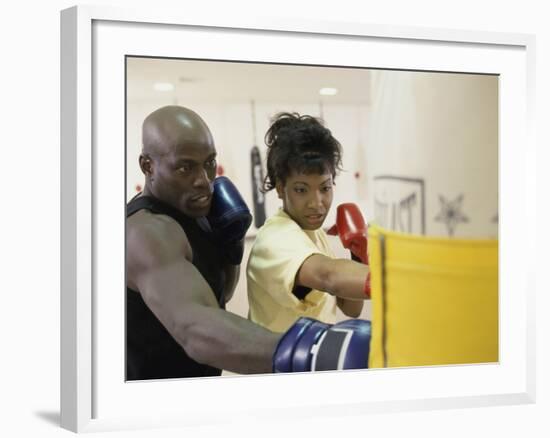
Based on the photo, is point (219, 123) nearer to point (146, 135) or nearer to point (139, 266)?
point (146, 135)

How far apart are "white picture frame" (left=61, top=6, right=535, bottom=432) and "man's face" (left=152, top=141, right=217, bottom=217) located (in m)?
0.11

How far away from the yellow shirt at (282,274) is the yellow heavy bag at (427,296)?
129mm

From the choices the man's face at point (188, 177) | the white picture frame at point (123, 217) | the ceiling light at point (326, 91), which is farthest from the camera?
the ceiling light at point (326, 91)

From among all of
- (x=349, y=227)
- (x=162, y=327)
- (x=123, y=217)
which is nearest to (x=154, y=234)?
(x=123, y=217)

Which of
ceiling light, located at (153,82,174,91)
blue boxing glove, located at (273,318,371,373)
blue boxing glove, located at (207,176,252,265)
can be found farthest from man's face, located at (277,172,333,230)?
ceiling light, located at (153,82,174,91)

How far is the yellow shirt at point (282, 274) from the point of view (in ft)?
7.02

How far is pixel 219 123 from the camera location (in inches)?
81.7

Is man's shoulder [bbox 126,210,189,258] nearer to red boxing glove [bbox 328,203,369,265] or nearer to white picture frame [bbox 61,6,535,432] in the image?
white picture frame [bbox 61,6,535,432]

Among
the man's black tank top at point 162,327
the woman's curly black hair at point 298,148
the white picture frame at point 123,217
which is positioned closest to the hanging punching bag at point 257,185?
the woman's curly black hair at point 298,148

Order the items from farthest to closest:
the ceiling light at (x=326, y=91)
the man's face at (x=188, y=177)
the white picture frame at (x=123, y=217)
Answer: the ceiling light at (x=326, y=91) < the man's face at (x=188, y=177) < the white picture frame at (x=123, y=217)

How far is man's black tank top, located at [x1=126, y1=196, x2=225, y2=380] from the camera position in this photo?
2.02 metres

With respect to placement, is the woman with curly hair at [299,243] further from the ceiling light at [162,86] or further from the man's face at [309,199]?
the ceiling light at [162,86]

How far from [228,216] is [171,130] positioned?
0.24 m

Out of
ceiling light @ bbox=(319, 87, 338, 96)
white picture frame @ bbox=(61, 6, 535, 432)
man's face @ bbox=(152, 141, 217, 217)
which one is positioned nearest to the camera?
white picture frame @ bbox=(61, 6, 535, 432)
